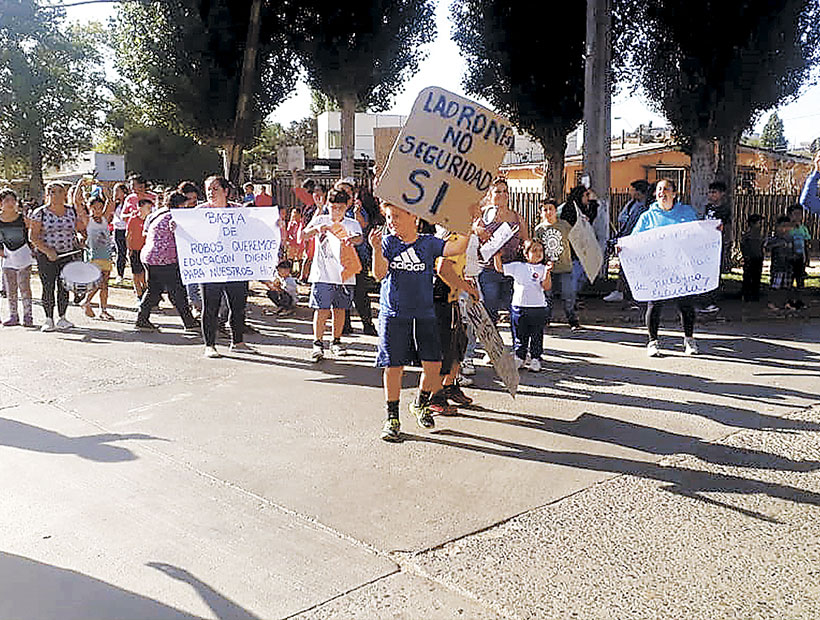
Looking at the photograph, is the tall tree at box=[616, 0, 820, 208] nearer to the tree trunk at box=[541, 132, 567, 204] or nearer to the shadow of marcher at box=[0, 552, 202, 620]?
the tree trunk at box=[541, 132, 567, 204]

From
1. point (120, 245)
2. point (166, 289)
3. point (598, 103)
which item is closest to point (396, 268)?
point (166, 289)

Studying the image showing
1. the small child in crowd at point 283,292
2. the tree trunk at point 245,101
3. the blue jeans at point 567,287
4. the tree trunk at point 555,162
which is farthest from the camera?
the tree trunk at point 555,162

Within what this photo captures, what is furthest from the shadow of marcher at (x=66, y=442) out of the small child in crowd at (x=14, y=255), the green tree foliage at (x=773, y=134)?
the green tree foliage at (x=773, y=134)

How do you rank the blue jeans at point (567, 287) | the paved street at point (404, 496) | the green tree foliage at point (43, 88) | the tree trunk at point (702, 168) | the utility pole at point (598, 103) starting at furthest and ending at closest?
the green tree foliage at point (43, 88)
the tree trunk at point (702, 168)
the utility pole at point (598, 103)
the blue jeans at point (567, 287)
the paved street at point (404, 496)

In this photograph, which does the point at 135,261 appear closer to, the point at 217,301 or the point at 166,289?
the point at 166,289

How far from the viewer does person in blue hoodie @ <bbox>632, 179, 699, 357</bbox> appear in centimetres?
855

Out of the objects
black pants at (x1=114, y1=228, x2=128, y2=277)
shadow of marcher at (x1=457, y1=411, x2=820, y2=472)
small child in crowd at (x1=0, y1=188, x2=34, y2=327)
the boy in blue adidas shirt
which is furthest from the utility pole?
small child in crowd at (x1=0, y1=188, x2=34, y2=327)

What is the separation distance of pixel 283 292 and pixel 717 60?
27.2ft

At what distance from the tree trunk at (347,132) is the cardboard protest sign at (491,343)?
10252 mm

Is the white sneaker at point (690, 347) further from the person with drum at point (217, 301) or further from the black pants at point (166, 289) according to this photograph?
the black pants at point (166, 289)

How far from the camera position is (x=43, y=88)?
40688 mm

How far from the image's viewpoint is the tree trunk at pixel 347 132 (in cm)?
1612

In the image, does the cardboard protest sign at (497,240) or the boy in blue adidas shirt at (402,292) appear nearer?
the boy in blue adidas shirt at (402,292)

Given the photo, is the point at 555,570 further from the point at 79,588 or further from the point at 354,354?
the point at 354,354
